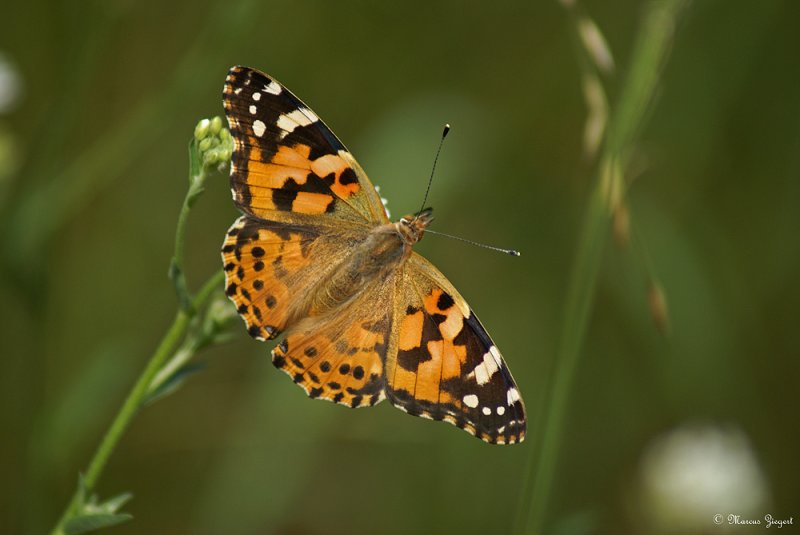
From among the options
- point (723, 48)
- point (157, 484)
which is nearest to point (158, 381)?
point (157, 484)

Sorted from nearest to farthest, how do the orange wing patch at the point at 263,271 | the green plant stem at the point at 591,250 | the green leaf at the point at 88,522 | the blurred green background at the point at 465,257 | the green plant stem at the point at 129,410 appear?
the green leaf at the point at 88,522
the green plant stem at the point at 129,410
the green plant stem at the point at 591,250
the orange wing patch at the point at 263,271
the blurred green background at the point at 465,257

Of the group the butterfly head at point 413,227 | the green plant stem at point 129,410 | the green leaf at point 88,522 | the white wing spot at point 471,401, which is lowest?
the green leaf at point 88,522

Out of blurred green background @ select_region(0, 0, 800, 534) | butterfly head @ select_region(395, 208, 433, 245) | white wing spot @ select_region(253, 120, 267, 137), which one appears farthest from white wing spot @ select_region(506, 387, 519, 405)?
blurred green background @ select_region(0, 0, 800, 534)

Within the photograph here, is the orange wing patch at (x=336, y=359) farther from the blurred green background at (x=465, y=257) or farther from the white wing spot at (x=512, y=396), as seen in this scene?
the blurred green background at (x=465, y=257)

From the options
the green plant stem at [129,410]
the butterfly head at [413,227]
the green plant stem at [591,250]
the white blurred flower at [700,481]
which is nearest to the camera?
the green plant stem at [129,410]

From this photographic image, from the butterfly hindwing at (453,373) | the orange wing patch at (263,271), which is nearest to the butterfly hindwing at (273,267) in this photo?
the orange wing patch at (263,271)

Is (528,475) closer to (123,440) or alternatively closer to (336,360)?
(336,360)

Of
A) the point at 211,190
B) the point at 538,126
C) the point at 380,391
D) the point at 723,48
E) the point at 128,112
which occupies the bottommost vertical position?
the point at 380,391

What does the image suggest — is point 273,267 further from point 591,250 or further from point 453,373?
point 591,250

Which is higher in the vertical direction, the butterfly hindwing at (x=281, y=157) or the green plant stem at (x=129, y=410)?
the butterfly hindwing at (x=281, y=157)
